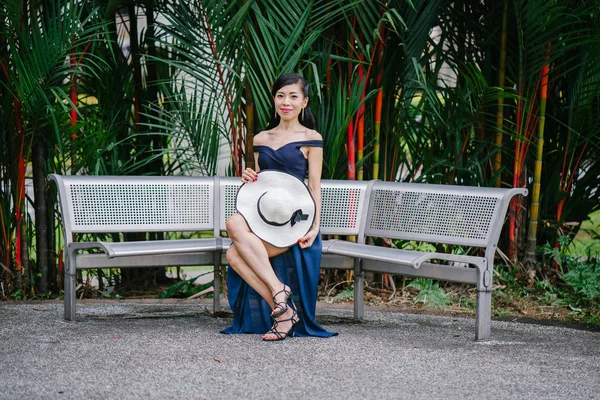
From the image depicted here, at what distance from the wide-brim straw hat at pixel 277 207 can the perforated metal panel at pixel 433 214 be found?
2.06ft

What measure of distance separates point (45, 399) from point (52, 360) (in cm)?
71

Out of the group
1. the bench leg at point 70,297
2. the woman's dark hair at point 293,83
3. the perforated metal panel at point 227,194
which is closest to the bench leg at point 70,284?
the bench leg at point 70,297

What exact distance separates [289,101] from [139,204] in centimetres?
121

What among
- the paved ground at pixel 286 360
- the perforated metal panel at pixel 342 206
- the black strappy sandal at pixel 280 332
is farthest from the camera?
the perforated metal panel at pixel 342 206

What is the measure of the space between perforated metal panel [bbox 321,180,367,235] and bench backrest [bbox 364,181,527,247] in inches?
2.9

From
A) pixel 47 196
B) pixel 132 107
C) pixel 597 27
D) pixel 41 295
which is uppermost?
pixel 597 27

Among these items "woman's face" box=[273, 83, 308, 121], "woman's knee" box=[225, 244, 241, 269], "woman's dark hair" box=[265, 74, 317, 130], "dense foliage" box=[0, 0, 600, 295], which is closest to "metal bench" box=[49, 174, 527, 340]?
"woman's knee" box=[225, 244, 241, 269]

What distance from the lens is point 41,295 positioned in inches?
254

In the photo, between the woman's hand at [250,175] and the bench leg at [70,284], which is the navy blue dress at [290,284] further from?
the bench leg at [70,284]

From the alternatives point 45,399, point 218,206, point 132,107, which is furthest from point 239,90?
point 45,399

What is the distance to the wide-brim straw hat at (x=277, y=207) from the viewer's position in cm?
515

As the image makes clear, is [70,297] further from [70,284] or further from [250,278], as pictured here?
[250,278]

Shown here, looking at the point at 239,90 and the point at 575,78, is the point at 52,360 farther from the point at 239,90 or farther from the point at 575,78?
the point at 575,78

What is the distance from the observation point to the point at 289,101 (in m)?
5.27
